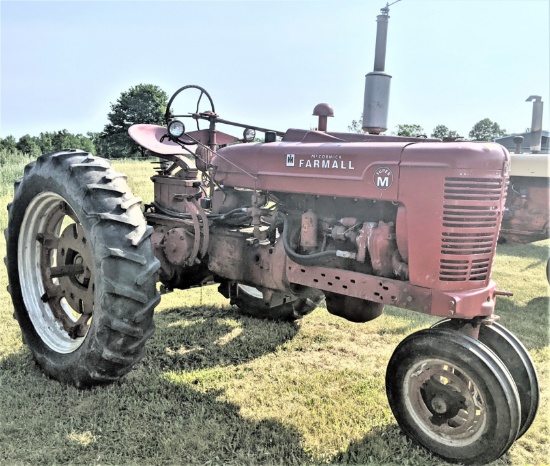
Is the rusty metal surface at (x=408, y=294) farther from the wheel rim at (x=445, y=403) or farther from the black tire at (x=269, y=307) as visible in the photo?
the black tire at (x=269, y=307)

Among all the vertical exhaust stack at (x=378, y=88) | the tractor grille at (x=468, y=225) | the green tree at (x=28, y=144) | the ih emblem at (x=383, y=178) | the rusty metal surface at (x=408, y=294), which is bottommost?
the green tree at (x=28, y=144)

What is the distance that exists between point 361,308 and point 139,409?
4.97ft

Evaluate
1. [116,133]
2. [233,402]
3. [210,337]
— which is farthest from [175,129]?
[116,133]

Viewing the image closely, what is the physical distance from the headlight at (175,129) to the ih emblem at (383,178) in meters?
1.55

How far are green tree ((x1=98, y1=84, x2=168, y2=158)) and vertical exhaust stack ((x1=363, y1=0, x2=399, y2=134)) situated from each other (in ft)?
145

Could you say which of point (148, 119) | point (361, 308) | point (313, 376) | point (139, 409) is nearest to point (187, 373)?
point (139, 409)

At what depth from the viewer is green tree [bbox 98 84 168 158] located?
153 feet

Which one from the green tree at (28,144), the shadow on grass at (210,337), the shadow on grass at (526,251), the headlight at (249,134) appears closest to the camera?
the shadow on grass at (210,337)

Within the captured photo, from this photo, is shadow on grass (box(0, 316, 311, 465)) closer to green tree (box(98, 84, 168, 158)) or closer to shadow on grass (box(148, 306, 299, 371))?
shadow on grass (box(148, 306, 299, 371))

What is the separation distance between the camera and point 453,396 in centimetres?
260

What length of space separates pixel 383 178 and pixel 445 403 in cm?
121

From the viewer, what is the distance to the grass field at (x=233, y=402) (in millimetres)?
2725

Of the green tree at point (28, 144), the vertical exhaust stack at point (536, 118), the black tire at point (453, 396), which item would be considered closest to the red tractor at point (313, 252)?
the black tire at point (453, 396)

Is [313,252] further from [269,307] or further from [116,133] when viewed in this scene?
[116,133]
